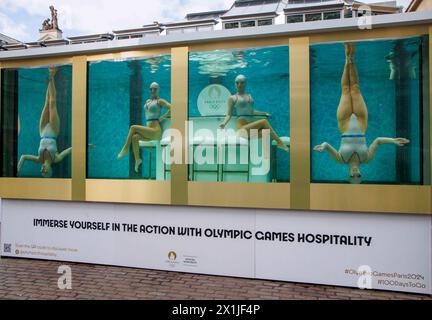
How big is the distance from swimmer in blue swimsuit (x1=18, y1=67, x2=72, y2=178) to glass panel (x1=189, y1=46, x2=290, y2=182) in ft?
7.76

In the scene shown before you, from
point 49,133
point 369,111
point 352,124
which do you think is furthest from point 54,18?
point 369,111

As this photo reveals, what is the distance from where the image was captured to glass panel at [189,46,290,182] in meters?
4.81

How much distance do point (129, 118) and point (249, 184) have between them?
7.15ft

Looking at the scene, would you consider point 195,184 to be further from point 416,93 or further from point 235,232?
point 416,93

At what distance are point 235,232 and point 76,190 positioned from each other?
8.64 feet

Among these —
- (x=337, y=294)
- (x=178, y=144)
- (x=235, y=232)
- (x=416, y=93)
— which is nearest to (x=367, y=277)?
(x=337, y=294)

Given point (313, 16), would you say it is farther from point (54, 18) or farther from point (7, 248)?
point (54, 18)

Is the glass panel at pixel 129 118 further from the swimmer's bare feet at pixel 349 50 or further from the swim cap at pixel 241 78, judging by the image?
the swimmer's bare feet at pixel 349 50

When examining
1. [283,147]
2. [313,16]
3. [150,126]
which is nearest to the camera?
[283,147]

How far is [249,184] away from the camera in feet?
15.9

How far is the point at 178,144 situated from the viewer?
16.8 ft

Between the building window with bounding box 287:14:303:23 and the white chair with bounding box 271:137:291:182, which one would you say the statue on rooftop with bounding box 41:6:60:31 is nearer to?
the building window with bounding box 287:14:303:23

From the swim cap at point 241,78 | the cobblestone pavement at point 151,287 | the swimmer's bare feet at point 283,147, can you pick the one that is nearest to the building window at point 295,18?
the swim cap at point 241,78

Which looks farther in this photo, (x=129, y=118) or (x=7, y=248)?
(x=7, y=248)
